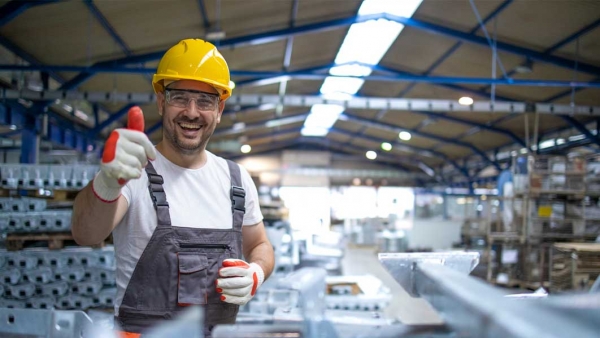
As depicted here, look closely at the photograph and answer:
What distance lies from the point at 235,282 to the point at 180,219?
34 centimetres

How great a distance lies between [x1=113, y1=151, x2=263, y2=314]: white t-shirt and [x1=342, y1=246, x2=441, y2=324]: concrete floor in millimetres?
1698

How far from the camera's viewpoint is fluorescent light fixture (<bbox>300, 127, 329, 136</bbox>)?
23509 mm

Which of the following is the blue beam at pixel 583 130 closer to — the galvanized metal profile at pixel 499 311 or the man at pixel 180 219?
the man at pixel 180 219

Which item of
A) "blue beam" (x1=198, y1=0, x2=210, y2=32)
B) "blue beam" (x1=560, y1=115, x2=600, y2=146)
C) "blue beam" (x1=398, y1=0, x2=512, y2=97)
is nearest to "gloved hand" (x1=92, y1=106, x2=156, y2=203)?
"blue beam" (x1=198, y1=0, x2=210, y2=32)

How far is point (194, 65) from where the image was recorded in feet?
7.16

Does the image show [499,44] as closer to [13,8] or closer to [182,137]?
[13,8]

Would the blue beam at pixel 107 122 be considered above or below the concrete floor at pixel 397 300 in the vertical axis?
above

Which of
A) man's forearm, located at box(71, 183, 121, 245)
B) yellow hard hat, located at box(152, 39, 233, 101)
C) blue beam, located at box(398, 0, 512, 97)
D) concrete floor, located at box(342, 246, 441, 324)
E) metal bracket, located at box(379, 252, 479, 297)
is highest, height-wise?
blue beam, located at box(398, 0, 512, 97)

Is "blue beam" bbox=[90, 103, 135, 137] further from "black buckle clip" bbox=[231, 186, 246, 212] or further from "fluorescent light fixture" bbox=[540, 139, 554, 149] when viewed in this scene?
"fluorescent light fixture" bbox=[540, 139, 554, 149]

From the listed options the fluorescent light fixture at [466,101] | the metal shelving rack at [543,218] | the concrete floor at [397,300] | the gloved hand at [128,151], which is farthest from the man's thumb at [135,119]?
the metal shelving rack at [543,218]

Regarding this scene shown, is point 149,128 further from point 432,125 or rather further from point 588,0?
point 588,0

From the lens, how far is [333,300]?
271 inches

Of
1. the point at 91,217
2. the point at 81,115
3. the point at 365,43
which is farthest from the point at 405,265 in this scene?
the point at 81,115

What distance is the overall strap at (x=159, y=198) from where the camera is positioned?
203 centimetres
